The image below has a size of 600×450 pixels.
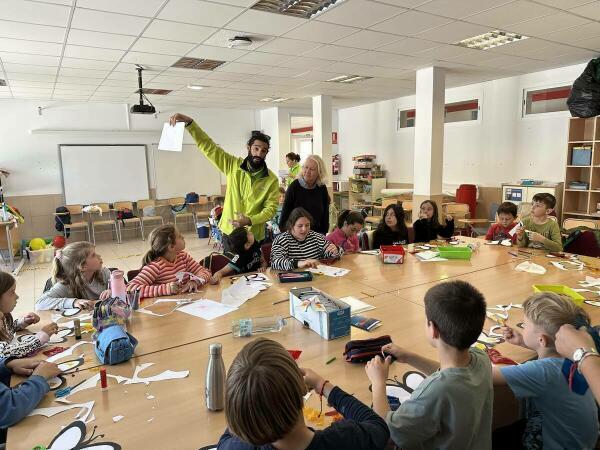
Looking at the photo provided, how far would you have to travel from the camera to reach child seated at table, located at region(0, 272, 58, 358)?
5.46ft

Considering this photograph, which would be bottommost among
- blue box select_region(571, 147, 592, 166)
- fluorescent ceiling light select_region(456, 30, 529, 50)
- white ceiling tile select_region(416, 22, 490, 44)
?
blue box select_region(571, 147, 592, 166)

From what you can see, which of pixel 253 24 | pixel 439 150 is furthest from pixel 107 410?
pixel 439 150

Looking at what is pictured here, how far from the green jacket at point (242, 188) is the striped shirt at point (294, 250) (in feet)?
0.97

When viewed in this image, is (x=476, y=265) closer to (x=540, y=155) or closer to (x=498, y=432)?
(x=498, y=432)

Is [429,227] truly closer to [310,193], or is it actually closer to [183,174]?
[310,193]

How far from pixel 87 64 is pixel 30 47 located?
0.82m

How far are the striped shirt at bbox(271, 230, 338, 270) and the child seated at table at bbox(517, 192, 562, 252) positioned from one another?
1.76m

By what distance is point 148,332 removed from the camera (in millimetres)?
1971

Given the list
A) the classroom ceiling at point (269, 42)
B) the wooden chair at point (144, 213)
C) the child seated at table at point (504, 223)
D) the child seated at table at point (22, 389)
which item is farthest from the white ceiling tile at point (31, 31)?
the wooden chair at point (144, 213)

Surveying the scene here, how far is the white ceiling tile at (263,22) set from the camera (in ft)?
11.8

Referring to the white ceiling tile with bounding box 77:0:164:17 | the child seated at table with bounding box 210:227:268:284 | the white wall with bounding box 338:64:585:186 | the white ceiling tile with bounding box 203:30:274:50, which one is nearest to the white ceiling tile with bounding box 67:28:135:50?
the white ceiling tile with bounding box 77:0:164:17

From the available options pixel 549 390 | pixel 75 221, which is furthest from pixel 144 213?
pixel 549 390

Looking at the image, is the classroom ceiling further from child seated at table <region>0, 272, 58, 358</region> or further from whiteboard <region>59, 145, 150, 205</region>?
child seated at table <region>0, 272, 58, 358</region>

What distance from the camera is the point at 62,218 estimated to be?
7926 millimetres
